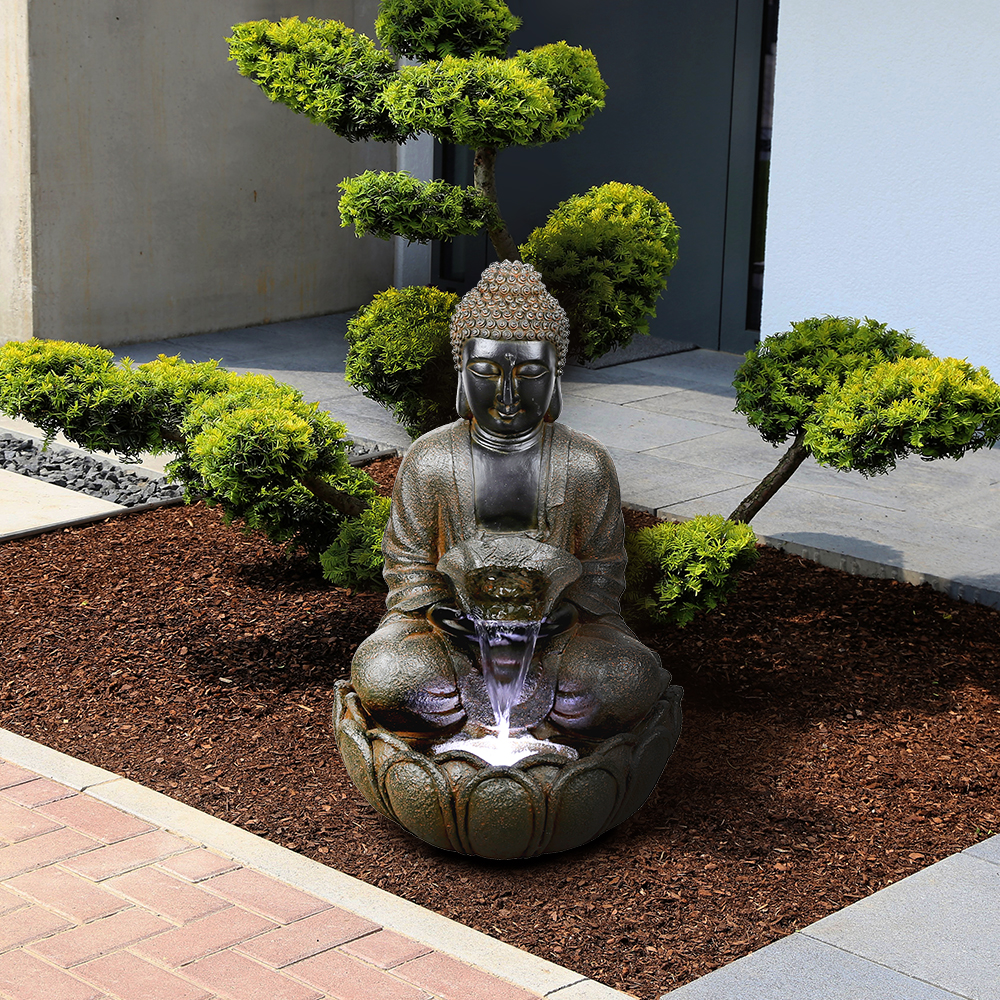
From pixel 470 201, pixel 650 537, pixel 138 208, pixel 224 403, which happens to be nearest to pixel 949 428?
pixel 650 537

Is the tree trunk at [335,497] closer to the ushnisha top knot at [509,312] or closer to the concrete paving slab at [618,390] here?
the ushnisha top knot at [509,312]

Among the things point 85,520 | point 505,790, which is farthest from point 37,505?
point 505,790

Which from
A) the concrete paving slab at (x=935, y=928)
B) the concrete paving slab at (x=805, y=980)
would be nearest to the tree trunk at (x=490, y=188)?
the concrete paving slab at (x=935, y=928)

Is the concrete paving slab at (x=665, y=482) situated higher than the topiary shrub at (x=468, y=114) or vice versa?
the topiary shrub at (x=468, y=114)

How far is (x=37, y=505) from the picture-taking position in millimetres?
8094

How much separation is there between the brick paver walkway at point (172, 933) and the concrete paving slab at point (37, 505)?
3.50 meters

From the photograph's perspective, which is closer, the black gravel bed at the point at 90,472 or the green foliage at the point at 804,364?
the green foliage at the point at 804,364

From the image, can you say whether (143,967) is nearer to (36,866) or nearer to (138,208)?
(36,866)

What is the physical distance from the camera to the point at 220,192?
12.4 m

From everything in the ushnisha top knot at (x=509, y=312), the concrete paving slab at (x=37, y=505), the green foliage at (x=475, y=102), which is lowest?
the concrete paving slab at (x=37, y=505)

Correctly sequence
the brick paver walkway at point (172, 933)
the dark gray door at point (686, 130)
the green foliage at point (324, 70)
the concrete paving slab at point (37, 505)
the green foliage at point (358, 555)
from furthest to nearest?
the dark gray door at point (686, 130) → the concrete paving slab at point (37, 505) → the green foliage at point (324, 70) → the green foliage at point (358, 555) → the brick paver walkway at point (172, 933)

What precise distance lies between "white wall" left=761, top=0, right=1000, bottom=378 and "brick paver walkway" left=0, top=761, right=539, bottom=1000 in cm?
714

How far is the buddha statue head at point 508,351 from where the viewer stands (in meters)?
4.40

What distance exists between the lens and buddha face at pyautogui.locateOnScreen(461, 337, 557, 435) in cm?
440
